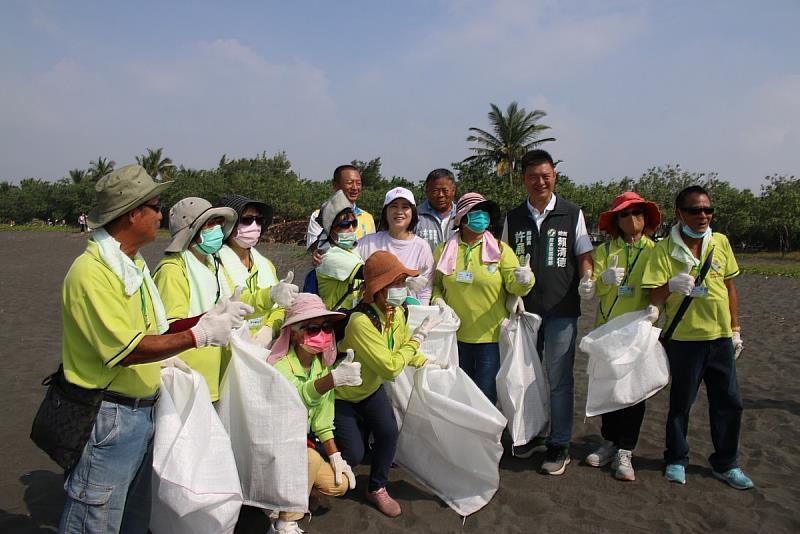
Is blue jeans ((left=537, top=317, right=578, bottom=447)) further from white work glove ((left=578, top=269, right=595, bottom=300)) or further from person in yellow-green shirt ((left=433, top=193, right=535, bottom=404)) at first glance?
person in yellow-green shirt ((left=433, top=193, right=535, bottom=404))

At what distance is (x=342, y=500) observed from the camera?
12.3ft

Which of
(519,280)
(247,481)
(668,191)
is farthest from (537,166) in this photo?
(668,191)

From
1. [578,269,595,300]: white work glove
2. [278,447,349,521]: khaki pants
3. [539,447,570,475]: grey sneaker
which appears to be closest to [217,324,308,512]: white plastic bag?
[278,447,349,521]: khaki pants

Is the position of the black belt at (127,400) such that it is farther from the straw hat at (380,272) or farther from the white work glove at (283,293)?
the straw hat at (380,272)

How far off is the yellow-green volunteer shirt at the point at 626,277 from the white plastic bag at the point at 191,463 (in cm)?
290

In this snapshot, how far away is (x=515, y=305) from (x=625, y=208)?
110 centimetres

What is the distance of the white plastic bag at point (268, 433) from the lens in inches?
115

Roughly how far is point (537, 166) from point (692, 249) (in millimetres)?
1254

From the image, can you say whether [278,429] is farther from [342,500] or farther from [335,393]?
[342,500]

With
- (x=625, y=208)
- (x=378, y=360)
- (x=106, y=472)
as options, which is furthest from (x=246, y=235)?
(x=625, y=208)

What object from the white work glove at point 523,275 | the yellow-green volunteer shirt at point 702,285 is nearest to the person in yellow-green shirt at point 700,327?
the yellow-green volunteer shirt at point 702,285

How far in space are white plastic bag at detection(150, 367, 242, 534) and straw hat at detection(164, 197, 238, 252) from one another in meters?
0.80

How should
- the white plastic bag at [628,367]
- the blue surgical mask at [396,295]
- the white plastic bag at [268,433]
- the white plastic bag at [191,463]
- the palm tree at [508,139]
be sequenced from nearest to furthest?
1. the white plastic bag at [191,463]
2. the white plastic bag at [268,433]
3. the blue surgical mask at [396,295]
4. the white plastic bag at [628,367]
5. the palm tree at [508,139]

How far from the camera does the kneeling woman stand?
10.5 feet
